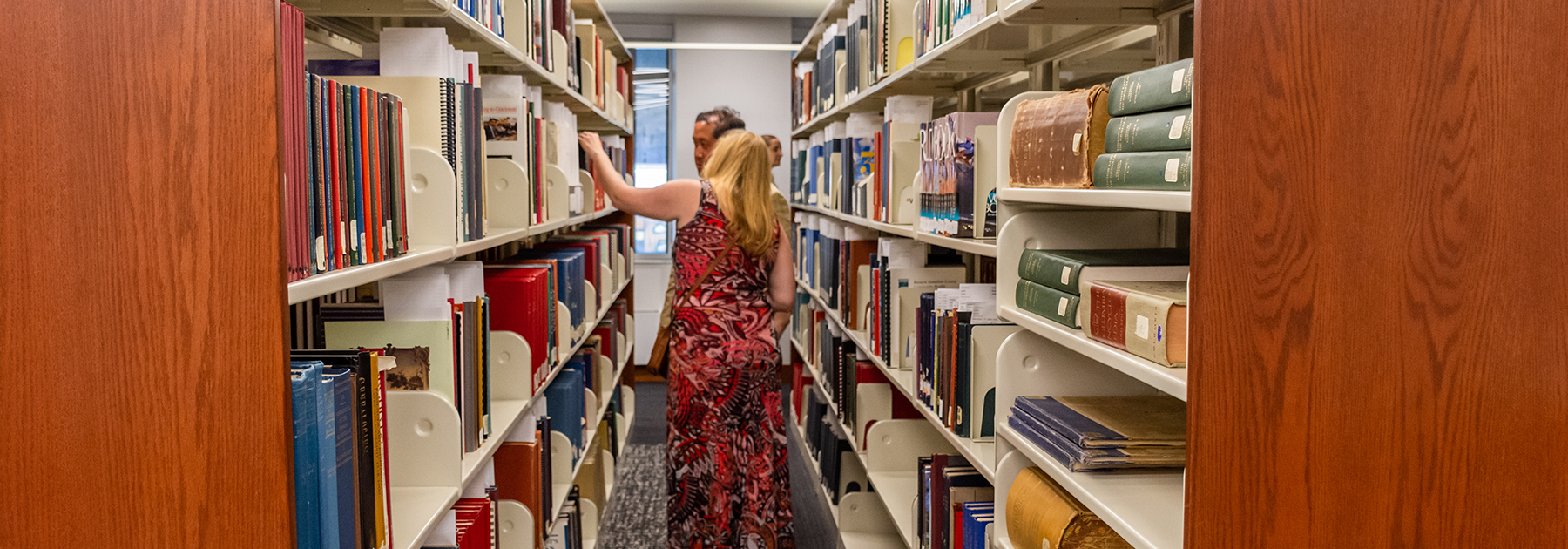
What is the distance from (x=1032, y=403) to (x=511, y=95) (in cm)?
142

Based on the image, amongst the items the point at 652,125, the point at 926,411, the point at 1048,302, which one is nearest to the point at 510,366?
the point at 926,411

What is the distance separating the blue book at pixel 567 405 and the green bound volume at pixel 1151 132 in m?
1.97

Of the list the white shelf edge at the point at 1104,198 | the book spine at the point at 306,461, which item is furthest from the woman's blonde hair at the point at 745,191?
the book spine at the point at 306,461

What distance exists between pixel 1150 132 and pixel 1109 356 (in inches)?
11.0

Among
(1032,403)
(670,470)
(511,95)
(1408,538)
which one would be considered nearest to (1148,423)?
(1032,403)

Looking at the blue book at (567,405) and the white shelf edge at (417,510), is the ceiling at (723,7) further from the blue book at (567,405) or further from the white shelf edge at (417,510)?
the white shelf edge at (417,510)

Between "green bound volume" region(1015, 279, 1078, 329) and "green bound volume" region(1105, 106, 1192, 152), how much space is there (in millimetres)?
244

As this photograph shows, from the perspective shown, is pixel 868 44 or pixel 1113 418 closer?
pixel 1113 418

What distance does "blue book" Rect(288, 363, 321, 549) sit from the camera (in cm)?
108

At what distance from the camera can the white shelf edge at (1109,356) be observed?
1.19 metres

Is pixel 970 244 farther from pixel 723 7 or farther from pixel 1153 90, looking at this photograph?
pixel 723 7

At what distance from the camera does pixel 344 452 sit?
4.00 ft

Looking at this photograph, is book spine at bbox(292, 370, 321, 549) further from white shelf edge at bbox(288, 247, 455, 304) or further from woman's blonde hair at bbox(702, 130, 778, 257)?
woman's blonde hair at bbox(702, 130, 778, 257)

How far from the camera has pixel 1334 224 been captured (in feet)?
3.47
